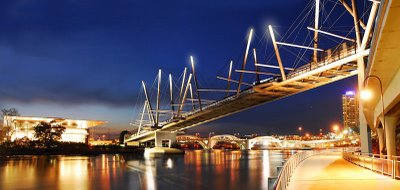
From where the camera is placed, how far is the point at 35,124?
11562 cm

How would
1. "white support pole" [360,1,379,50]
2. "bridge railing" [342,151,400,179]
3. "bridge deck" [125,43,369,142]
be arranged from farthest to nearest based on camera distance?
"bridge deck" [125,43,369,142] < "white support pole" [360,1,379,50] < "bridge railing" [342,151,400,179]

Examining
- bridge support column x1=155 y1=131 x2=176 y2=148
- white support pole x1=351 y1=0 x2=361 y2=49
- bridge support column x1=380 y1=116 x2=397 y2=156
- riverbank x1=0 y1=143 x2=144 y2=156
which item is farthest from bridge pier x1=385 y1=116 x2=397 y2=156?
bridge support column x1=155 y1=131 x2=176 y2=148

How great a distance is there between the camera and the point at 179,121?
84.9 meters

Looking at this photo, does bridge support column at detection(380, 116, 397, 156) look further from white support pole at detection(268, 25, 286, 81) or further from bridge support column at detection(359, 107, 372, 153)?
white support pole at detection(268, 25, 286, 81)

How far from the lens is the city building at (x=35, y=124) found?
101381 mm

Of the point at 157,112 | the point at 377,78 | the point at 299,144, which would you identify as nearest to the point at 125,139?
the point at 157,112

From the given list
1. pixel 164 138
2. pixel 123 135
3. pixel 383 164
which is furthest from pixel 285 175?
pixel 123 135

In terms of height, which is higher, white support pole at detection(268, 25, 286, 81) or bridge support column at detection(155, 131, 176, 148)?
white support pole at detection(268, 25, 286, 81)

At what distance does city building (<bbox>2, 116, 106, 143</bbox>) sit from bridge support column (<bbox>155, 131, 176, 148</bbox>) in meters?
26.5

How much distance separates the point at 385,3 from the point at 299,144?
196 meters

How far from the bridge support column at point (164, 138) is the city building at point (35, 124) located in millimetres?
Answer: 26512

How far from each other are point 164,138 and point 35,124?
136ft

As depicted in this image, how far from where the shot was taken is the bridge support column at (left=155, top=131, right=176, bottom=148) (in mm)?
100000

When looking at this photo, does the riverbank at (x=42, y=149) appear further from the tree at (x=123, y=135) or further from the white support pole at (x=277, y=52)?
the white support pole at (x=277, y=52)
